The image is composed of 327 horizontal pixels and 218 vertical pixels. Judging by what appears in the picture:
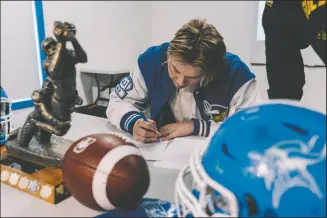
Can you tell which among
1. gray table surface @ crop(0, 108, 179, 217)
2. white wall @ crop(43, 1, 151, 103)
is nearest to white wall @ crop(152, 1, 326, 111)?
white wall @ crop(43, 1, 151, 103)

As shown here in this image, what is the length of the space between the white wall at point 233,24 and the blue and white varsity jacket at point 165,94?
1.32 metres

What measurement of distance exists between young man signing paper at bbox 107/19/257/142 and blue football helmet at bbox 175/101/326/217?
1.63 feet

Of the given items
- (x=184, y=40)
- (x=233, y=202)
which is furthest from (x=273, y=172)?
(x=184, y=40)

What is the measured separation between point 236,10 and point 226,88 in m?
1.84

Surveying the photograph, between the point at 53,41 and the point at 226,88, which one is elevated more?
the point at 53,41

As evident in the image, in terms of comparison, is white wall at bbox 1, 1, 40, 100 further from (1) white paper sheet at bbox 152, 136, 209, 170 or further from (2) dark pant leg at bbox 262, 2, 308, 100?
(2) dark pant leg at bbox 262, 2, 308, 100

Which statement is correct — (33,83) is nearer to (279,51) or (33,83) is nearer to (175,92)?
(175,92)

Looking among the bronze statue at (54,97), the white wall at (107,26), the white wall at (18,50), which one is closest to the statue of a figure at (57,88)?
the bronze statue at (54,97)

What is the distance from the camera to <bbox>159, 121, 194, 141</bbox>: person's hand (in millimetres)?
1031

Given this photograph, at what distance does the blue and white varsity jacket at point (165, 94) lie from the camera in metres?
1.08

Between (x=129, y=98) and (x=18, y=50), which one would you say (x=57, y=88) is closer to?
(x=129, y=98)

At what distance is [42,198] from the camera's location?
61 centimetres

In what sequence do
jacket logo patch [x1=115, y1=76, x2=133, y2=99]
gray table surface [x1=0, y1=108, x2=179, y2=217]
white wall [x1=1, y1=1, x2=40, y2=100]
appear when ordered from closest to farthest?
gray table surface [x1=0, y1=108, x2=179, y2=217] < jacket logo patch [x1=115, y1=76, x2=133, y2=99] < white wall [x1=1, y1=1, x2=40, y2=100]

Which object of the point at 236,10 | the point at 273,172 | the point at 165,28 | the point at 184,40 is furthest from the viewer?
the point at 165,28
